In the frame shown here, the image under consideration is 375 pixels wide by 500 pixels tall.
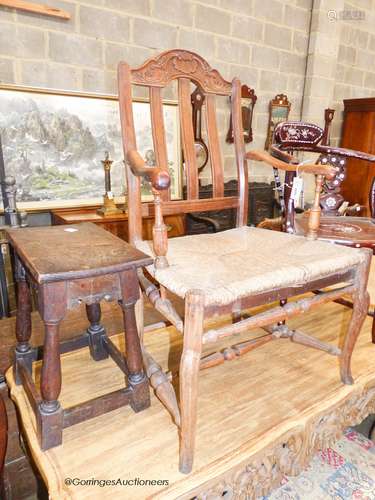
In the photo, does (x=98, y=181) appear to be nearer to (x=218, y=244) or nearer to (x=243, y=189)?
(x=243, y=189)

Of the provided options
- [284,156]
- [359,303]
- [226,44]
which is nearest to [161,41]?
[226,44]

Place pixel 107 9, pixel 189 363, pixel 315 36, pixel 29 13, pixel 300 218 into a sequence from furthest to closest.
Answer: pixel 315 36
pixel 107 9
pixel 29 13
pixel 300 218
pixel 189 363

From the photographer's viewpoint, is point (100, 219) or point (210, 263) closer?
point (210, 263)

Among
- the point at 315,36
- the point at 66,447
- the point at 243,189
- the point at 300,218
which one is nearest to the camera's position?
the point at 66,447

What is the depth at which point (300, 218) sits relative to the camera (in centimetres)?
168

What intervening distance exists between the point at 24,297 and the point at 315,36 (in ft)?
11.7

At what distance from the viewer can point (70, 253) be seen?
842 millimetres

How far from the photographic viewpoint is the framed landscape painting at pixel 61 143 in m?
2.13

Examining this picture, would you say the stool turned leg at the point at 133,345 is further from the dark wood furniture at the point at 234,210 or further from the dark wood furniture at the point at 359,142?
the dark wood furniture at the point at 359,142

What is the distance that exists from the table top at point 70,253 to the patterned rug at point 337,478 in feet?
3.12

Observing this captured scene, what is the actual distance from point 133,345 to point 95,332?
0.37m

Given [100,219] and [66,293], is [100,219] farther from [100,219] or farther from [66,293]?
[66,293]

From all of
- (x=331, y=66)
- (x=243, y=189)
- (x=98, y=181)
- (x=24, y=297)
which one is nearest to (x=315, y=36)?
(x=331, y=66)

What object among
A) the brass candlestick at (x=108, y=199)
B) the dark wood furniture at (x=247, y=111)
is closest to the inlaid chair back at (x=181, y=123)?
the brass candlestick at (x=108, y=199)
